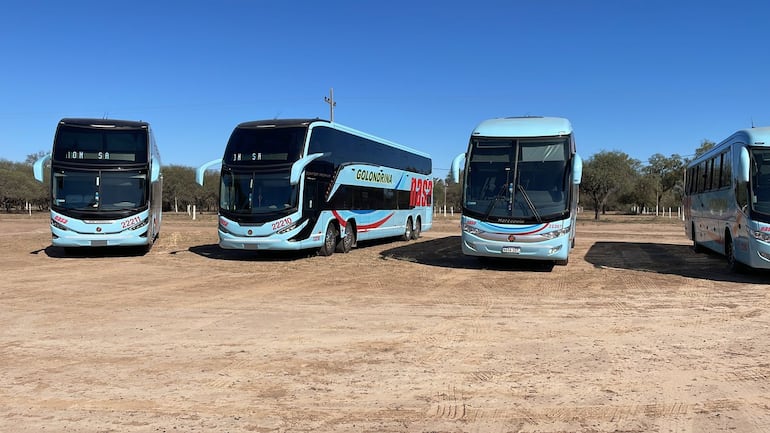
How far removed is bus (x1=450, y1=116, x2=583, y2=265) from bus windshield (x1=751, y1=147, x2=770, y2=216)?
3439 mm

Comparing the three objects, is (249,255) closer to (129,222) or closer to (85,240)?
(129,222)

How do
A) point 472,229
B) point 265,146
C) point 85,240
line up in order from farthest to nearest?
point 85,240 → point 265,146 → point 472,229

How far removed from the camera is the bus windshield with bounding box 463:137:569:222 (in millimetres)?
12648

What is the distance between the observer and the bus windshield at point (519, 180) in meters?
12.6

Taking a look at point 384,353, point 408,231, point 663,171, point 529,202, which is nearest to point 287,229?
point 529,202

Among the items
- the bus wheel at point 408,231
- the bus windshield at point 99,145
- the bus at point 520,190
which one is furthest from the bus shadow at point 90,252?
the bus at point 520,190

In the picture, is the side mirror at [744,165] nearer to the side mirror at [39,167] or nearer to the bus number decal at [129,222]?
the bus number decal at [129,222]

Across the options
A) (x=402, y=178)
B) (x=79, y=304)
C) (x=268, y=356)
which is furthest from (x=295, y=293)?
(x=402, y=178)

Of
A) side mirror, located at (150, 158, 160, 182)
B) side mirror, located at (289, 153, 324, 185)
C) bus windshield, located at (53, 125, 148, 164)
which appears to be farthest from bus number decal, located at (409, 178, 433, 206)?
bus windshield, located at (53, 125, 148, 164)

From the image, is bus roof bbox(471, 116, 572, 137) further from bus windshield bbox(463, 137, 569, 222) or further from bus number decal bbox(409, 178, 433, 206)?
bus number decal bbox(409, 178, 433, 206)

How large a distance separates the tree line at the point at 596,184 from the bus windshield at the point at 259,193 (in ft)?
112

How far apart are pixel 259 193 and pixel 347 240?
392 cm

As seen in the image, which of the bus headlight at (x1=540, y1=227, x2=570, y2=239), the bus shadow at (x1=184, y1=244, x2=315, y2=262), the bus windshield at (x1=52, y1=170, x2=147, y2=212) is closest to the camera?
the bus headlight at (x1=540, y1=227, x2=570, y2=239)

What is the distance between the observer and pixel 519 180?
42.2ft
